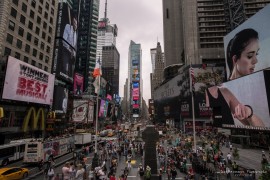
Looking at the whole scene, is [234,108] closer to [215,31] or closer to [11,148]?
[11,148]

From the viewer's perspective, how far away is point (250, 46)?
4559cm

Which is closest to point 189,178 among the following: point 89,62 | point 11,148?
point 11,148

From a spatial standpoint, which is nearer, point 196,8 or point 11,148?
point 11,148

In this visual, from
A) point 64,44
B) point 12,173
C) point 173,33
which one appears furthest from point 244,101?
point 173,33

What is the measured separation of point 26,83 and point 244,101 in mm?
38927

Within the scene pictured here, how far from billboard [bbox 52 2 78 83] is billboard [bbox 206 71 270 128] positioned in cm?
4139

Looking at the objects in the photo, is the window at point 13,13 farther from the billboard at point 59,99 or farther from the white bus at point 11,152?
the white bus at point 11,152

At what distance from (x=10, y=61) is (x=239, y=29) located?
48128 mm

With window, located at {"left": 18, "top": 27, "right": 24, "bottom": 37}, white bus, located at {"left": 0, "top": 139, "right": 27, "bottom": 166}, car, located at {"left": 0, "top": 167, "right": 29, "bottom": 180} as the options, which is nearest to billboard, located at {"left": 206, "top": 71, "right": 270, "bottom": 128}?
car, located at {"left": 0, "top": 167, "right": 29, "bottom": 180}

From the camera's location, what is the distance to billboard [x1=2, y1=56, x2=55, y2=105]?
3225 centimetres

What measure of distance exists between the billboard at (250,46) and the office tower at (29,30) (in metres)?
46.0

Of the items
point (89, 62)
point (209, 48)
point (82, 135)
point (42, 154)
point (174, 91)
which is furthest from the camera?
point (89, 62)

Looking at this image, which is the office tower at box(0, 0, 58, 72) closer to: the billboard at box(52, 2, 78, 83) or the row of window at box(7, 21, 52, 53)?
the row of window at box(7, 21, 52, 53)

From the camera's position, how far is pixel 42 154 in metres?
25.2
